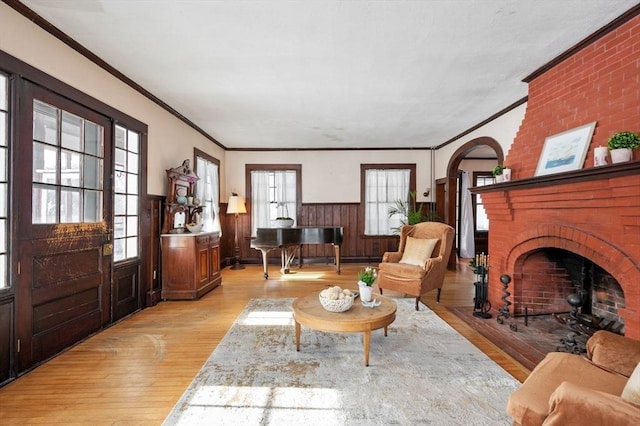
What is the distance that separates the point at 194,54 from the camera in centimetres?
287

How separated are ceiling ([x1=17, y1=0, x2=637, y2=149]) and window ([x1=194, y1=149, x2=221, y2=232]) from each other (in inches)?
50.8

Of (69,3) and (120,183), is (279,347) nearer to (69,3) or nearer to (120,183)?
(120,183)

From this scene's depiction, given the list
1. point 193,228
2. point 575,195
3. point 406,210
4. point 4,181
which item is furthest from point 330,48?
point 406,210

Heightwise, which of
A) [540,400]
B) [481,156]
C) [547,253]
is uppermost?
[481,156]

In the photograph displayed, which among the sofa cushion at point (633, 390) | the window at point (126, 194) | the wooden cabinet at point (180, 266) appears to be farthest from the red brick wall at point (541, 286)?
the window at point (126, 194)

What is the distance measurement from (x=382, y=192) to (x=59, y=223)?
5.73 meters

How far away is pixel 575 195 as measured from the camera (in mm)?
2570

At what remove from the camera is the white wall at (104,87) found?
7.38 ft

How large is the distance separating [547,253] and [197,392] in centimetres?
361

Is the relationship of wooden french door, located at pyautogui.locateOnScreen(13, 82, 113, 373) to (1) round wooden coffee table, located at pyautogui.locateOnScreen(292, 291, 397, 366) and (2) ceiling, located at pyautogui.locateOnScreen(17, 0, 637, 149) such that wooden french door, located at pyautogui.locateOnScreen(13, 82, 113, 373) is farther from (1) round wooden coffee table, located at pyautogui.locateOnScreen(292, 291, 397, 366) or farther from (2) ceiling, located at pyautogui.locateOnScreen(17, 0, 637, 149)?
(1) round wooden coffee table, located at pyautogui.locateOnScreen(292, 291, 397, 366)

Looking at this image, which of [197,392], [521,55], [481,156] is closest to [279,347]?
[197,392]

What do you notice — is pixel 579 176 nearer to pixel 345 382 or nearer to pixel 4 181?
pixel 345 382

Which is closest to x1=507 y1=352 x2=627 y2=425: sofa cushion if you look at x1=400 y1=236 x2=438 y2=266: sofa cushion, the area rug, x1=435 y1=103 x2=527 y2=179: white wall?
the area rug

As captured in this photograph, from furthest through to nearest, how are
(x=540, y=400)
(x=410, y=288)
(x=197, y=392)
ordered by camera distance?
(x=410, y=288), (x=197, y=392), (x=540, y=400)
